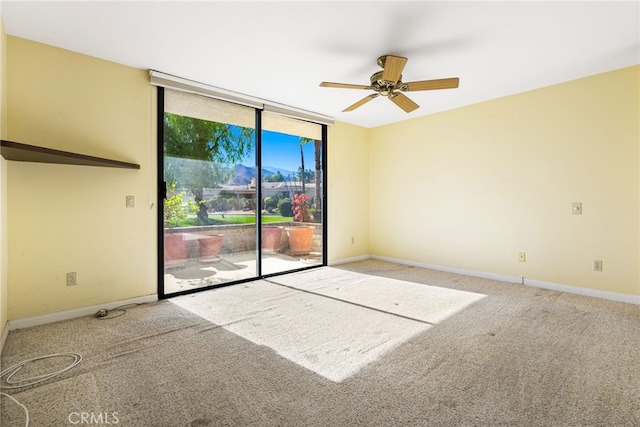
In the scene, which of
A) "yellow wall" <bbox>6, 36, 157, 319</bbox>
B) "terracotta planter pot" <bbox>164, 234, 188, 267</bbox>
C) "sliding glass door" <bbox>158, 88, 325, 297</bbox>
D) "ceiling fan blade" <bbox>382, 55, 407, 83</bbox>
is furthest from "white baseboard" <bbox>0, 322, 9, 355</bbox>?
"ceiling fan blade" <bbox>382, 55, 407, 83</bbox>

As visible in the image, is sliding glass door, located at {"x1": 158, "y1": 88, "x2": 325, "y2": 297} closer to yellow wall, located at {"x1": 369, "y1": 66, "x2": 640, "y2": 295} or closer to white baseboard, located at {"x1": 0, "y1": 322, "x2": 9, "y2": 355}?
white baseboard, located at {"x1": 0, "y1": 322, "x2": 9, "y2": 355}

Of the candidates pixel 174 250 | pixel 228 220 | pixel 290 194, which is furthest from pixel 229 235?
pixel 290 194

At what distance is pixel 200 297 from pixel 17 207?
176 centimetres

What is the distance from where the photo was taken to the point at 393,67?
8.61 feet

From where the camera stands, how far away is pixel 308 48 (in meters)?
2.76

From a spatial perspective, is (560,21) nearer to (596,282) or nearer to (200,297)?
(596,282)

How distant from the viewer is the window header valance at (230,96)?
3242mm

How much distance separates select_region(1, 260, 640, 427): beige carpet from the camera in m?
1.54

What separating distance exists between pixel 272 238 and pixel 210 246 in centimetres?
92

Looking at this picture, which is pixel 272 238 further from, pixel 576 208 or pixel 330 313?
pixel 576 208

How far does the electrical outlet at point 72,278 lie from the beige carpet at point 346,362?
34 cm

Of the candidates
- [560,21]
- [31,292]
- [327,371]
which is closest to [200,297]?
[31,292]

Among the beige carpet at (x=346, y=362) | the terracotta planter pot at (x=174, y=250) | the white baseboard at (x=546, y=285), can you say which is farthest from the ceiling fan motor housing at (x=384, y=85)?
the white baseboard at (x=546, y=285)

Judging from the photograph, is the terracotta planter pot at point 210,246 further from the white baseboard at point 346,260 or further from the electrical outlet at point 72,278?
the white baseboard at point 346,260
